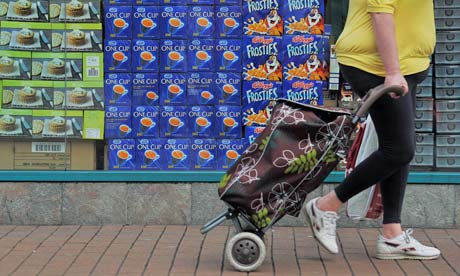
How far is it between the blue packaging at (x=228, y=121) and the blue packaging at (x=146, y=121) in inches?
17.8

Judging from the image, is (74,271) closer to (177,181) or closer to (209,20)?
(177,181)

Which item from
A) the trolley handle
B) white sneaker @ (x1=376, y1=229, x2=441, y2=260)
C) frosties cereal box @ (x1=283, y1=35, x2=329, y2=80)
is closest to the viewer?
the trolley handle

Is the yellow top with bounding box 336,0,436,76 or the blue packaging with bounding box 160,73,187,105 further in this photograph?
the blue packaging with bounding box 160,73,187,105

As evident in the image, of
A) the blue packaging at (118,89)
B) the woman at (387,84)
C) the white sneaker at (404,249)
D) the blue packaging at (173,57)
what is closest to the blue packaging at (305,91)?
the blue packaging at (173,57)

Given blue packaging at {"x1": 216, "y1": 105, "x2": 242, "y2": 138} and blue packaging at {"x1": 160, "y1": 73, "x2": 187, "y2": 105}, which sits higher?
blue packaging at {"x1": 160, "y1": 73, "x2": 187, "y2": 105}

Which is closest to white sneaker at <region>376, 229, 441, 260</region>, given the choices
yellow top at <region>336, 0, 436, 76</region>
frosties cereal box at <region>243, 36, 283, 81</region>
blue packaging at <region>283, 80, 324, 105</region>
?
yellow top at <region>336, 0, 436, 76</region>

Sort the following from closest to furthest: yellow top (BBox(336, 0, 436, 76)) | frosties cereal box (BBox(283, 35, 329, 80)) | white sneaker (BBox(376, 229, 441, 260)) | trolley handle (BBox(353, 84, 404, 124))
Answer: trolley handle (BBox(353, 84, 404, 124)), yellow top (BBox(336, 0, 436, 76)), white sneaker (BBox(376, 229, 441, 260)), frosties cereal box (BBox(283, 35, 329, 80))

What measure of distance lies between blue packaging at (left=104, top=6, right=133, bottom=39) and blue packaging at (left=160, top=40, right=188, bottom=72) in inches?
11.0

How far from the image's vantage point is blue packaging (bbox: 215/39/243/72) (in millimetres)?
6980

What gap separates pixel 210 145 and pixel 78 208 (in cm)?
106

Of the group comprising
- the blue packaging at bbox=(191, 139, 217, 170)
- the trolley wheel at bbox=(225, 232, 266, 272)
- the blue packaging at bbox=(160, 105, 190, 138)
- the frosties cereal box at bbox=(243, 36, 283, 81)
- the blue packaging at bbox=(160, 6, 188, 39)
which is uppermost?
the blue packaging at bbox=(160, 6, 188, 39)

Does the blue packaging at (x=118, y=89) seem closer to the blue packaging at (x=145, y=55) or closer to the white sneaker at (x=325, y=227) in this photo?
the blue packaging at (x=145, y=55)

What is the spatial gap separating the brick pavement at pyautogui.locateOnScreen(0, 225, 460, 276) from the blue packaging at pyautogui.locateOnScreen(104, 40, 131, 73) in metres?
1.17

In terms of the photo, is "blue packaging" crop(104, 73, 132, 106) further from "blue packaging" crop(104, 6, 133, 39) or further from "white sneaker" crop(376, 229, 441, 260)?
"white sneaker" crop(376, 229, 441, 260)
